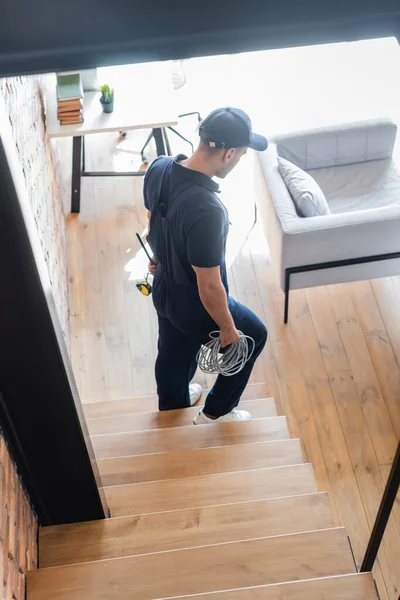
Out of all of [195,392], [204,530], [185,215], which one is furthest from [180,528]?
[195,392]

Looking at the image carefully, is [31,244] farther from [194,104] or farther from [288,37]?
[194,104]

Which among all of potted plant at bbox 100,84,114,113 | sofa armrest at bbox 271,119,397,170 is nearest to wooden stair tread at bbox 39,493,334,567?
sofa armrest at bbox 271,119,397,170

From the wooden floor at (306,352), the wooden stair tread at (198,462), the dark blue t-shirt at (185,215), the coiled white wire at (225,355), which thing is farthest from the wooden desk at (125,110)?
the wooden stair tread at (198,462)

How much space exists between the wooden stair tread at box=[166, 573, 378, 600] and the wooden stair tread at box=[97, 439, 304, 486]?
735 millimetres

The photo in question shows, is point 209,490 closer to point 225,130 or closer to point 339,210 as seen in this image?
point 225,130

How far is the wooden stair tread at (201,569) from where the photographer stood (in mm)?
2045

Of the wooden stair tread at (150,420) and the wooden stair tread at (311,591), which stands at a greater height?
the wooden stair tread at (311,591)

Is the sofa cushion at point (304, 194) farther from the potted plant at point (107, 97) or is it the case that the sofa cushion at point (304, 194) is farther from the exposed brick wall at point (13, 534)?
the exposed brick wall at point (13, 534)

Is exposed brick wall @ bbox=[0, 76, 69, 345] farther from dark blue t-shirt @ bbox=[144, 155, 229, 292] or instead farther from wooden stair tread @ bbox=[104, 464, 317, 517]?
wooden stair tread @ bbox=[104, 464, 317, 517]

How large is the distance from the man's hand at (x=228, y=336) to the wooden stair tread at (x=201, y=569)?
733 millimetres

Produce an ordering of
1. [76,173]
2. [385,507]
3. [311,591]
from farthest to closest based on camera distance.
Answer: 1. [76,173]
2. [311,591]
3. [385,507]

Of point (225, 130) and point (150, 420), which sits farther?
point (150, 420)

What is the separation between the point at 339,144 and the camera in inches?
156

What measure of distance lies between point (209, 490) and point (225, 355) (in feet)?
1.62
